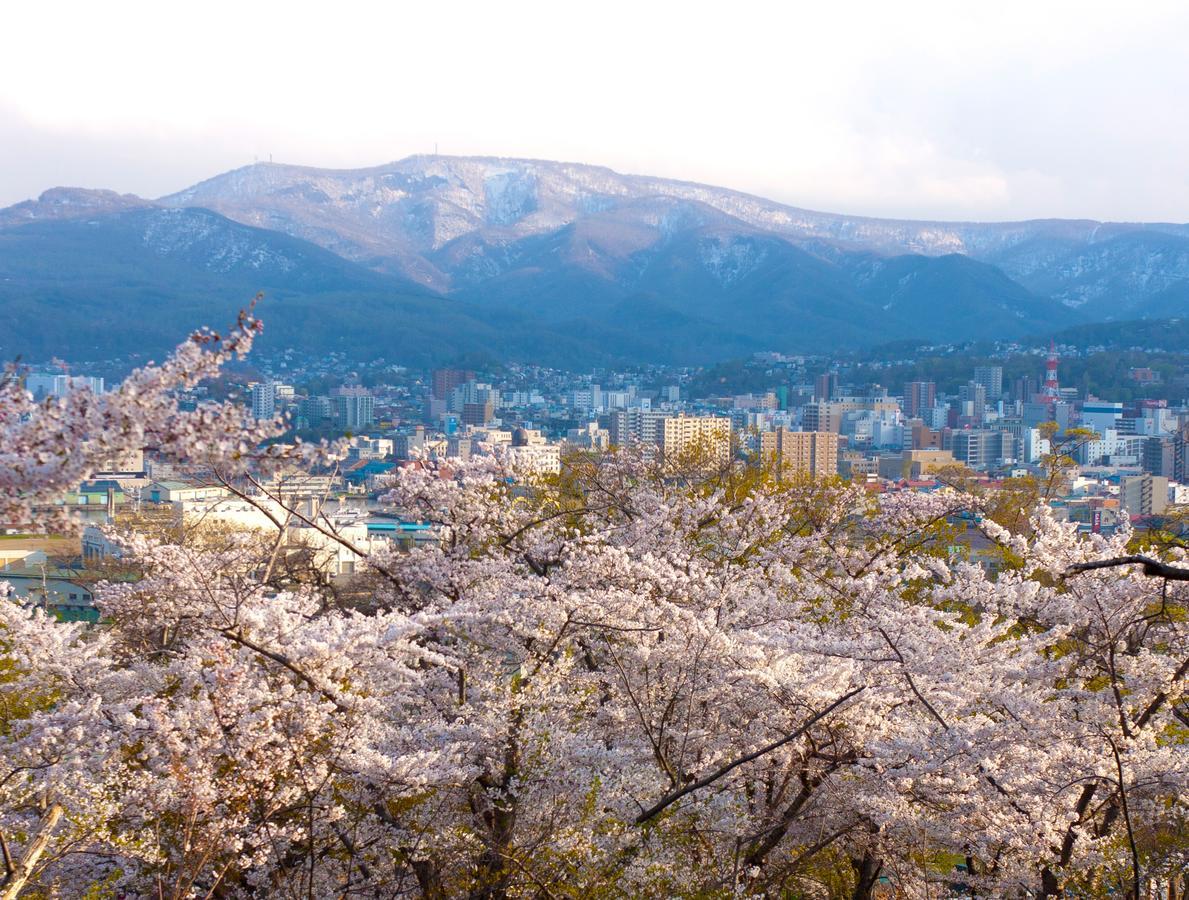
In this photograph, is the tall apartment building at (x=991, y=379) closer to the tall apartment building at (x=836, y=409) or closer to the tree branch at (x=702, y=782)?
the tall apartment building at (x=836, y=409)

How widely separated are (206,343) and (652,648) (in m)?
4.88

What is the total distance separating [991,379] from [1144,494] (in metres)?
118

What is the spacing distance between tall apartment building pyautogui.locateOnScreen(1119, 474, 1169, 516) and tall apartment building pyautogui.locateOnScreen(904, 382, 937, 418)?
368ft

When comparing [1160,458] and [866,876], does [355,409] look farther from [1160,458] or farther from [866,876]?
[866,876]

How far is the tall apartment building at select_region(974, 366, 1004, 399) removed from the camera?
178000mm

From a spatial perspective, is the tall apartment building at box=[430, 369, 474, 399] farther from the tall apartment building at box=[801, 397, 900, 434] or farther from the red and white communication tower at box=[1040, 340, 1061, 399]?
the red and white communication tower at box=[1040, 340, 1061, 399]

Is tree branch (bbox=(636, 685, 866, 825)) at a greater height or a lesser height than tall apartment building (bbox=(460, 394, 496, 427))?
greater

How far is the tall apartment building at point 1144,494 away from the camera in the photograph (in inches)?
2533

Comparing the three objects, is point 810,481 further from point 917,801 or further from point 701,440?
point 917,801

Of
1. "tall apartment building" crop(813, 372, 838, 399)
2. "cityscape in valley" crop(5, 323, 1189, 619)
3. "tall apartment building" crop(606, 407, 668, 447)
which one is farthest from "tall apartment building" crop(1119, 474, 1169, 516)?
"tall apartment building" crop(813, 372, 838, 399)

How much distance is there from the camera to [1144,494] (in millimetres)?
66312

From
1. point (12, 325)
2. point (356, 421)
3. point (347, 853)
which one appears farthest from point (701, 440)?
point (12, 325)

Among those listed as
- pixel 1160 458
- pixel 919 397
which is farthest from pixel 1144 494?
pixel 919 397

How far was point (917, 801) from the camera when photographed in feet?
26.2
